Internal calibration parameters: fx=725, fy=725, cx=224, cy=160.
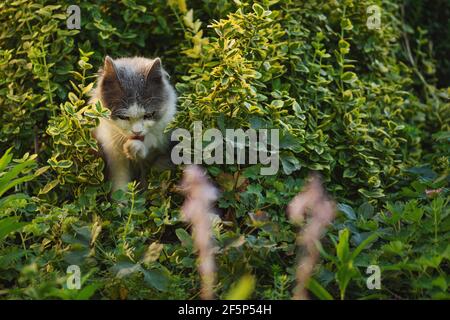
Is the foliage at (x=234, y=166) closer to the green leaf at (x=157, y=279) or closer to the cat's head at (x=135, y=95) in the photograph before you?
the green leaf at (x=157, y=279)

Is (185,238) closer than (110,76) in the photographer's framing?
Yes

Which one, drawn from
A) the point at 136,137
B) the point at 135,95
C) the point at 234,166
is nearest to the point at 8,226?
the point at 136,137

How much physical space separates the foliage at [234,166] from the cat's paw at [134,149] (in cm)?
16

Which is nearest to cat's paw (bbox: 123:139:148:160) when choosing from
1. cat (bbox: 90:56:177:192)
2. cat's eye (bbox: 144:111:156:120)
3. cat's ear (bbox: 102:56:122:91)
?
cat (bbox: 90:56:177:192)

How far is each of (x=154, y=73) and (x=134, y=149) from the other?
0.46 meters

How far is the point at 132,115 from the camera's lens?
403 cm

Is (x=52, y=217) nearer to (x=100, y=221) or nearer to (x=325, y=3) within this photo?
(x=100, y=221)

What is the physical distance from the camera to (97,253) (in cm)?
373

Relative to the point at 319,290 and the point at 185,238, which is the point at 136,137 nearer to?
the point at 185,238

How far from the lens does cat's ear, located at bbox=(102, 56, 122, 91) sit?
13.3ft

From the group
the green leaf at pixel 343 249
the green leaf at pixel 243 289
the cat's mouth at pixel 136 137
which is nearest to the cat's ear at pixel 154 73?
the cat's mouth at pixel 136 137

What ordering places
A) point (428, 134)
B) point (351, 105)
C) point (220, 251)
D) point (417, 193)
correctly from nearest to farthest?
1. point (220, 251)
2. point (417, 193)
3. point (351, 105)
4. point (428, 134)

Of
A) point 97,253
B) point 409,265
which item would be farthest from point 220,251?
point 409,265
